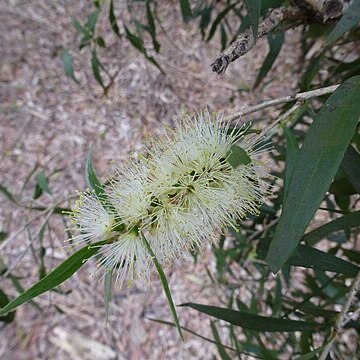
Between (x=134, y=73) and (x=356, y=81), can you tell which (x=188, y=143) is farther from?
(x=134, y=73)

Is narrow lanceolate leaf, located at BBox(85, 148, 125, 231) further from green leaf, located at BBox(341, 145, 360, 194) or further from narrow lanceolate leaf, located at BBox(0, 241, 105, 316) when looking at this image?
green leaf, located at BBox(341, 145, 360, 194)

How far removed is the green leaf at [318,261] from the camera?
802mm

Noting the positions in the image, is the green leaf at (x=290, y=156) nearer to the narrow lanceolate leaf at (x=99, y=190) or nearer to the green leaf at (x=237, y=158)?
the green leaf at (x=237, y=158)

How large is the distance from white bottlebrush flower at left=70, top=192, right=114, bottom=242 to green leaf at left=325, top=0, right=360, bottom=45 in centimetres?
39

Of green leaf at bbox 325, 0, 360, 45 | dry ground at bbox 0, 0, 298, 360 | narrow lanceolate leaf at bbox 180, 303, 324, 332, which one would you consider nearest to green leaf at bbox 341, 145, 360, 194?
green leaf at bbox 325, 0, 360, 45

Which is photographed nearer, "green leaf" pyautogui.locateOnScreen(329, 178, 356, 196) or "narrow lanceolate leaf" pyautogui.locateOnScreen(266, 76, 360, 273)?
"narrow lanceolate leaf" pyautogui.locateOnScreen(266, 76, 360, 273)

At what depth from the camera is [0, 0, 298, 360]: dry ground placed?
2.23 metres

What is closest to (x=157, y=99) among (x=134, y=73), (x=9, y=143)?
(x=134, y=73)

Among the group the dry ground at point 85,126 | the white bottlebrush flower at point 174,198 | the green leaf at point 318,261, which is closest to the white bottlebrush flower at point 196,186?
the white bottlebrush flower at point 174,198

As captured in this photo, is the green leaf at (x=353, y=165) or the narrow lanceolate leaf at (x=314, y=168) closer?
the narrow lanceolate leaf at (x=314, y=168)

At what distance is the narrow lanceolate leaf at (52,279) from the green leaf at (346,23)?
40 centimetres

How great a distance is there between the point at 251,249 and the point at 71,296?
1.12 metres

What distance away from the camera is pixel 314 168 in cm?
61

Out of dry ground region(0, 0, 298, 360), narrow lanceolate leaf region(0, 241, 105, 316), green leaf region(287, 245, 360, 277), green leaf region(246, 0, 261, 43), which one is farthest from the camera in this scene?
dry ground region(0, 0, 298, 360)
